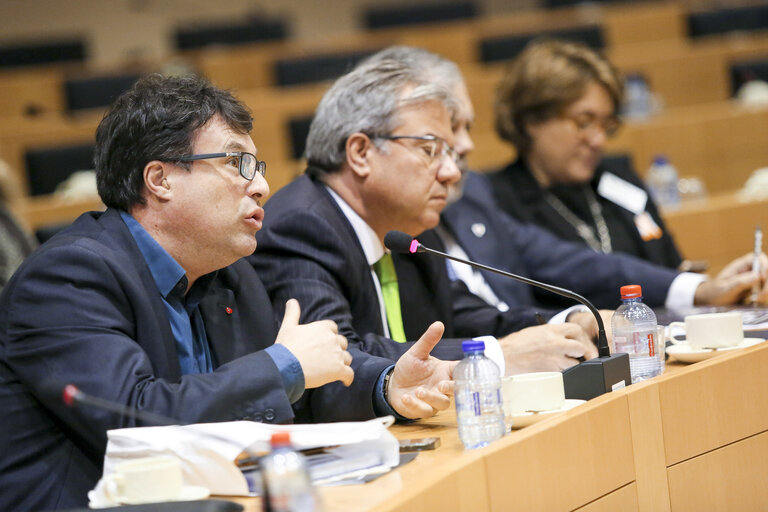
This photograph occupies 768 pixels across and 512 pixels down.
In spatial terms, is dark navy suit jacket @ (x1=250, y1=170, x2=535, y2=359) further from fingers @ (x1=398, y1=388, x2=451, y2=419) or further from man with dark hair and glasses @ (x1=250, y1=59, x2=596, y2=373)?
fingers @ (x1=398, y1=388, x2=451, y2=419)

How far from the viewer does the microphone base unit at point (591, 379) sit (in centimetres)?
183

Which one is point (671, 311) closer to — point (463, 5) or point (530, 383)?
point (530, 383)

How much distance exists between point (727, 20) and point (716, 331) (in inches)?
214

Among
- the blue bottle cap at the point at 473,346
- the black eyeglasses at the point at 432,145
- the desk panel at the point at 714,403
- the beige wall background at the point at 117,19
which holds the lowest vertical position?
the desk panel at the point at 714,403

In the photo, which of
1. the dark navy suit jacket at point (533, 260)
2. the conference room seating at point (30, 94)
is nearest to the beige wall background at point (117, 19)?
the conference room seating at point (30, 94)

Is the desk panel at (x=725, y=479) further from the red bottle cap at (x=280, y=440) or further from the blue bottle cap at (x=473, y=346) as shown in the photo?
the red bottle cap at (x=280, y=440)

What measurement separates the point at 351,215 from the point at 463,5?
595 centimetres

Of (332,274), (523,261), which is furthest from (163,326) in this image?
(523,261)

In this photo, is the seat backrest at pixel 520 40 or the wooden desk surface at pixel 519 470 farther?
the seat backrest at pixel 520 40

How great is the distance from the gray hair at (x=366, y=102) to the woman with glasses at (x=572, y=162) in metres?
1.05

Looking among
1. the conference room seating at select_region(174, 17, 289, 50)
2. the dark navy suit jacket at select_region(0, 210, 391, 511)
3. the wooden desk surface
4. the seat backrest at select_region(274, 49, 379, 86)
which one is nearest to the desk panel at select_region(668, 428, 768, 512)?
the wooden desk surface

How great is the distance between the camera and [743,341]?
2162 millimetres

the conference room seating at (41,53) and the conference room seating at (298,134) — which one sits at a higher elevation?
the conference room seating at (41,53)

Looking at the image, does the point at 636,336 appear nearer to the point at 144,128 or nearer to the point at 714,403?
the point at 714,403
